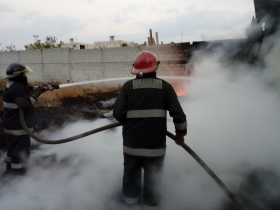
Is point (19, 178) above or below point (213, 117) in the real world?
below

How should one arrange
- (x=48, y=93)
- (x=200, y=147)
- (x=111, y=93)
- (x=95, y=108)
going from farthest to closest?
(x=111, y=93)
(x=48, y=93)
(x=95, y=108)
(x=200, y=147)

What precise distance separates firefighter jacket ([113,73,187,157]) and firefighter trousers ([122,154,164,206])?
11 centimetres

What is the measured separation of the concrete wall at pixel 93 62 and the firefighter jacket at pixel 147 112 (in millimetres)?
6637

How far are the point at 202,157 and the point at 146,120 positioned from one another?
4.73 ft

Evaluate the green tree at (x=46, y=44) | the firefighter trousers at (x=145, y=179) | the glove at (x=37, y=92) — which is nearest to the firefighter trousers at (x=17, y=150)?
the glove at (x=37, y=92)

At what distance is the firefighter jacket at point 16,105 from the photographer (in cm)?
329

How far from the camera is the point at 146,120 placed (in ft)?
8.18

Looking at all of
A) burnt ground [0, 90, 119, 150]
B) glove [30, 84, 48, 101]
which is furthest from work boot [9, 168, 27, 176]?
burnt ground [0, 90, 119, 150]

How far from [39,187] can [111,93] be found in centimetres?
725

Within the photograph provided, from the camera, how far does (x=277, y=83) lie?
154 inches

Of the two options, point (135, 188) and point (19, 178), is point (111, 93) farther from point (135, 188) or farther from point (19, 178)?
point (135, 188)

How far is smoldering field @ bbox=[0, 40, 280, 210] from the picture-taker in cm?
274

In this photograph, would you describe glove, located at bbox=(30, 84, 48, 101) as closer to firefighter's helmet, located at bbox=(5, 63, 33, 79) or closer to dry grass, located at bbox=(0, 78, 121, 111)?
firefighter's helmet, located at bbox=(5, 63, 33, 79)

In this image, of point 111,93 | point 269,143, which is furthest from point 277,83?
point 111,93
